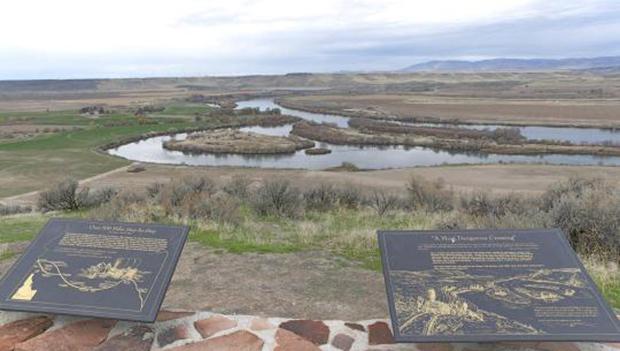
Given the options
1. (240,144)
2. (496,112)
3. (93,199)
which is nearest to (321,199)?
(93,199)

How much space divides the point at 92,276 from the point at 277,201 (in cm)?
773

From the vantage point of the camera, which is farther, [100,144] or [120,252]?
[100,144]

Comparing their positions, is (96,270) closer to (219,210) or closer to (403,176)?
(219,210)

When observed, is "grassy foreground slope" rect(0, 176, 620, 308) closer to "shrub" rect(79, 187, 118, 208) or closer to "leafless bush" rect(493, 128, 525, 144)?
"shrub" rect(79, 187, 118, 208)

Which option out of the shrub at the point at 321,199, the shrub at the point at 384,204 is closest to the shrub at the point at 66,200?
the shrub at the point at 321,199

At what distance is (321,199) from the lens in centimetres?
1453

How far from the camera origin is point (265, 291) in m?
6.27

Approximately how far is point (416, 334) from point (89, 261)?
10.7ft

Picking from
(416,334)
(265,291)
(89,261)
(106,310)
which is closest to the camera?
(416,334)

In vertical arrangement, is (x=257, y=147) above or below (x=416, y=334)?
below

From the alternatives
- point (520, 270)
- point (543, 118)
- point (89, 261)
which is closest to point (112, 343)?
point (89, 261)

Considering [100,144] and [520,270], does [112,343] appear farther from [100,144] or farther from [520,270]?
[100,144]

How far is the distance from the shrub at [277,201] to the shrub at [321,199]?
3.12 ft

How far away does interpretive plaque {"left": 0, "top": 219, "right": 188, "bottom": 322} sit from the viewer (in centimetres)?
481
